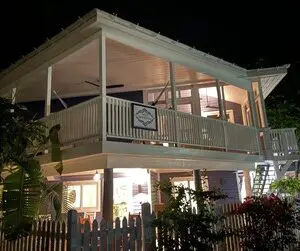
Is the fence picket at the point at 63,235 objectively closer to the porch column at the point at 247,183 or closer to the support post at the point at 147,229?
the support post at the point at 147,229

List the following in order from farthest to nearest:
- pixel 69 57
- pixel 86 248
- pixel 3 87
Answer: pixel 3 87, pixel 69 57, pixel 86 248

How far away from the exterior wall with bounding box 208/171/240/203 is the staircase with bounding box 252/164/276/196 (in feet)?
2.80

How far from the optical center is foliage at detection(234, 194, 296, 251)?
7.33m

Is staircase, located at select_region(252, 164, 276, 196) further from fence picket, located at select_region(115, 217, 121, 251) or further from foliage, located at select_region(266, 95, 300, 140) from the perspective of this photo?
fence picket, located at select_region(115, 217, 121, 251)

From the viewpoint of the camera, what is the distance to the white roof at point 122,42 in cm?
916

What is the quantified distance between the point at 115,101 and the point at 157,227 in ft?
12.7

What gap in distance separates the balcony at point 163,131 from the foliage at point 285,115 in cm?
811

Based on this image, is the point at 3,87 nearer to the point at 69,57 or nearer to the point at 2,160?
the point at 69,57

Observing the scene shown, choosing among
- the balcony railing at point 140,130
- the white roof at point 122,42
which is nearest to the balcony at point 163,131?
the balcony railing at point 140,130

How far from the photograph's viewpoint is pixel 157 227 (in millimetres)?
6121

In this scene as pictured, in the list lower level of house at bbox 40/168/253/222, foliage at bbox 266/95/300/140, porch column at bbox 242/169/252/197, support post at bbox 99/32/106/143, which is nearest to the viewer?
support post at bbox 99/32/106/143

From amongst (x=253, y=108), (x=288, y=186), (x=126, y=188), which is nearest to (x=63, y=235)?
(x=126, y=188)

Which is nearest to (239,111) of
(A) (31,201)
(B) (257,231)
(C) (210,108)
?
(C) (210,108)

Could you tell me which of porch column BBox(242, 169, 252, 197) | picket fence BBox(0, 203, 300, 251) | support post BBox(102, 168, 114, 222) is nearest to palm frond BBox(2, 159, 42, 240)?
picket fence BBox(0, 203, 300, 251)
